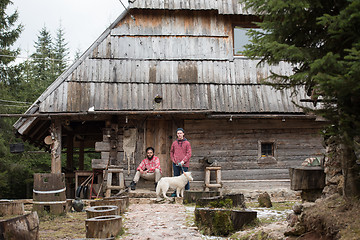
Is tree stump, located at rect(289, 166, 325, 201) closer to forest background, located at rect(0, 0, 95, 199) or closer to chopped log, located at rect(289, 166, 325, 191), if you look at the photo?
chopped log, located at rect(289, 166, 325, 191)

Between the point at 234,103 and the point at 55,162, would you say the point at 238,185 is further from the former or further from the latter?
the point at 55,162

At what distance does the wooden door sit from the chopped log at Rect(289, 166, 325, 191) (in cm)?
712

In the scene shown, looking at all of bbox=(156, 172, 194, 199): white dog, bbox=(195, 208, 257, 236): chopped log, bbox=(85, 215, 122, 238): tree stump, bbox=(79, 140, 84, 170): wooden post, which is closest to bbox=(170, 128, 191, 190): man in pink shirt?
bbox=(156, 172, 194, 199): white dog

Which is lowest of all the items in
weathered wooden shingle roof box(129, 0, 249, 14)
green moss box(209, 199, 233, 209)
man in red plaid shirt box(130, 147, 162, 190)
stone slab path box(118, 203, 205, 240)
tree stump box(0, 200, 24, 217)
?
stone slab path box(118, 203, 205, 240)

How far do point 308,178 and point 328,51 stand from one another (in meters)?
2.37

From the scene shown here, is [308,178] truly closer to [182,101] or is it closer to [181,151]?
[181,151]

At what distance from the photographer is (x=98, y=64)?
42.9 feet

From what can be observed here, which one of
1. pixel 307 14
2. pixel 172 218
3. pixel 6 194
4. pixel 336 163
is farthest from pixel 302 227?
pixel 6 194

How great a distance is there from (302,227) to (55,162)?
367 inches

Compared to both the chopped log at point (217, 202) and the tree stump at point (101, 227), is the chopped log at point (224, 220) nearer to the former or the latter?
the chopped log at point (217, 202)

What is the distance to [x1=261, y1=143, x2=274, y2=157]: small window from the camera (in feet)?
43.9

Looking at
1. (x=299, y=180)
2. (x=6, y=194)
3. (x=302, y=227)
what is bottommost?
(x=6, y=194)

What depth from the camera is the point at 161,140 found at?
1314cm

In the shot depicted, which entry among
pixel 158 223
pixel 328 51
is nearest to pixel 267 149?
pixel 158 223
